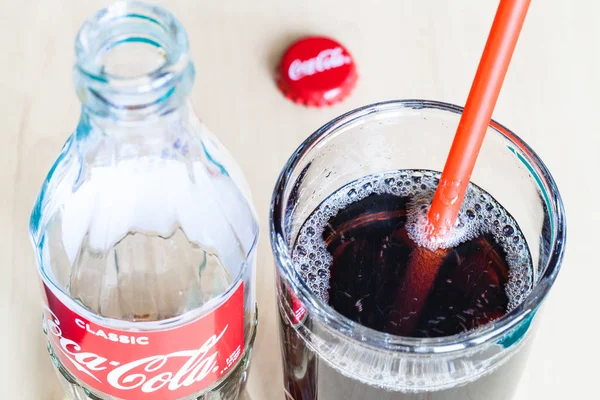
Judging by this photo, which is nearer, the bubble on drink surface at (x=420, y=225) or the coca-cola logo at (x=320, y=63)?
the bubble on drink surface at (x=420, y=225)

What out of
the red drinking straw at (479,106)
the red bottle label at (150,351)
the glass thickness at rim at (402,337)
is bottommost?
the red bottle label at (150,351)

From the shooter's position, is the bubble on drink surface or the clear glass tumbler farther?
the bubble on drink surface

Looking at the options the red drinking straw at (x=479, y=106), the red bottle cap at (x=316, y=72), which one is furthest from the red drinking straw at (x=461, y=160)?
the red bottle cap at (x=316, y=72)

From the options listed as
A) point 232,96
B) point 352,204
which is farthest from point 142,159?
point 232,96

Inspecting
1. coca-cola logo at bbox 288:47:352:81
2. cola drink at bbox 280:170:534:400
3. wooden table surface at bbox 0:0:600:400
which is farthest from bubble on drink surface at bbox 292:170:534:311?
coca-cola logo at bbox 288:47:352:81

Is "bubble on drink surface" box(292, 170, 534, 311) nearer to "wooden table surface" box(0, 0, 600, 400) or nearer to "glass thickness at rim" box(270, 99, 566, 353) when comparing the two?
"glass thickness at rim" box(270, 99, 566, 353)

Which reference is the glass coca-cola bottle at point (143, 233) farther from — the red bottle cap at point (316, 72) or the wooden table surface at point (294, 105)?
the red bottle cap at point (316, 72)

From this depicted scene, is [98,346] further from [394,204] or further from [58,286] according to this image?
[394,204]

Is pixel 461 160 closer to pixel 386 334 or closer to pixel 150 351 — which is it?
pixel 386 334
